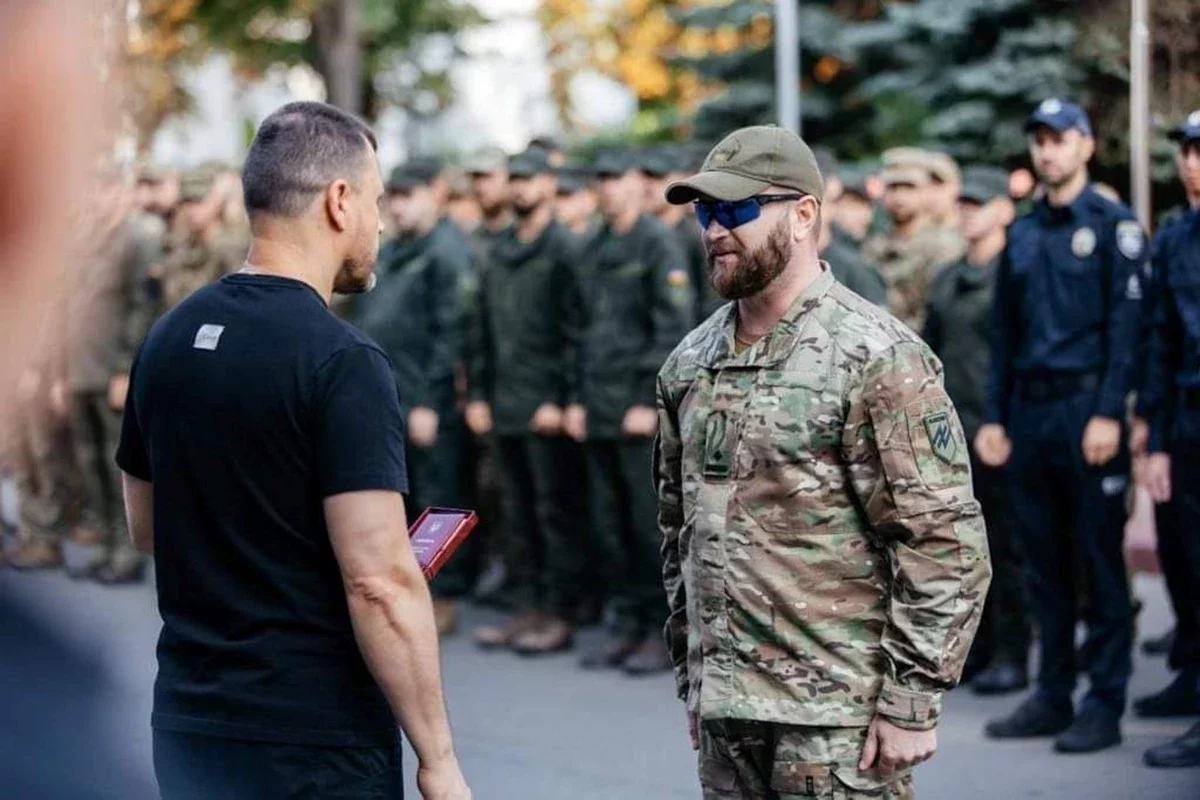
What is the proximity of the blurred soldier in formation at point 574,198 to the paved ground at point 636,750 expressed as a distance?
241 centimetres

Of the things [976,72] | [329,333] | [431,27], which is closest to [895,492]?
[329,333]

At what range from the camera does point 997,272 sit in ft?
25.7

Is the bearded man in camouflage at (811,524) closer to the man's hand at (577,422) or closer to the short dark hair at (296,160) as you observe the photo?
the short dark hair at (296,160)

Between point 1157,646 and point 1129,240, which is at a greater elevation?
point 1129,240

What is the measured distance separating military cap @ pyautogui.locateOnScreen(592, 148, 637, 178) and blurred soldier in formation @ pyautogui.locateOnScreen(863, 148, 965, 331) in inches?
50.9

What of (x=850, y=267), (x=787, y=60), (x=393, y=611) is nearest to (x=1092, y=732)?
(x=850, y=267)

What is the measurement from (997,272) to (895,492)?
4.09 metres

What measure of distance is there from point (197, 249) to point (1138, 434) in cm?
668

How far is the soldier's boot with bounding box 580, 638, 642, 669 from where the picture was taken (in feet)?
31.1

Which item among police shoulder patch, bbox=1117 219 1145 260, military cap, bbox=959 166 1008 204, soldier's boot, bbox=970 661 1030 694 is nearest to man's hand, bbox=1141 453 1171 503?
police shoulder patch, bbox=1117 219 1145 260

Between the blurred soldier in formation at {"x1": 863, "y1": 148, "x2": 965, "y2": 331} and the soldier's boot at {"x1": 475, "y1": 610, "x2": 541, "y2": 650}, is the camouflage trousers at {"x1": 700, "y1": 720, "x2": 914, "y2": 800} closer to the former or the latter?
the blurred soldier in formation at {"x1": 863, "y1": 148, "x2": 965, "y2": 331}

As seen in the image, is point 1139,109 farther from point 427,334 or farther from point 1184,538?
point 1184,538

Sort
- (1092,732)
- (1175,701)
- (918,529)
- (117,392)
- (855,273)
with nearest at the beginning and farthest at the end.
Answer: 1. (918,529)
2. (1092,732)
3. (1175,701)
4. (855,273)
5. (117,392)

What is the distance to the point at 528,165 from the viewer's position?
398 inches
